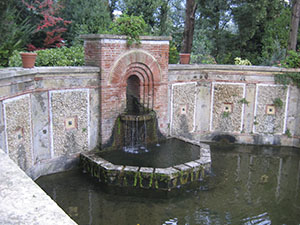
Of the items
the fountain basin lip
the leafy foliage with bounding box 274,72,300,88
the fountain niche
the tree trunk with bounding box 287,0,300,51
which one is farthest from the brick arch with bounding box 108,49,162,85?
Result: the tree trunk with bounding box 287,0,300,51

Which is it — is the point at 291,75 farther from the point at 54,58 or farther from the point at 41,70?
the point at 41,70

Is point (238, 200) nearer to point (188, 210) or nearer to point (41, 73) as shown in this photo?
point (188, 210)

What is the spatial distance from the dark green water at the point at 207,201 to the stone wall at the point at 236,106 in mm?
2092

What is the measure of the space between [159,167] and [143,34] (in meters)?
3.47

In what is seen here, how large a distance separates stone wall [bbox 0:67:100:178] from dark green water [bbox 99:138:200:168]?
0.81 meters

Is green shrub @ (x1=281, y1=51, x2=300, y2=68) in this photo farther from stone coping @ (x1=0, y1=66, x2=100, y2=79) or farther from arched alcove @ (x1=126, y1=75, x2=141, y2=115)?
stone coping @ (x1=0, y1=66, x2=100, y2=79)

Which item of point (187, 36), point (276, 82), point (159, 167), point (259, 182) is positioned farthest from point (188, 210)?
point (187, 36)

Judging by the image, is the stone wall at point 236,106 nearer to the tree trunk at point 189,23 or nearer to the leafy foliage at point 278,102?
the leafy foliage at point 278,102

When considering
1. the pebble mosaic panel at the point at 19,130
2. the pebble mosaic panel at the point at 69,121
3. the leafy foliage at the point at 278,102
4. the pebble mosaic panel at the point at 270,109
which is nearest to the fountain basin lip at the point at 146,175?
the pebble mosaic panel at the point at 69,121

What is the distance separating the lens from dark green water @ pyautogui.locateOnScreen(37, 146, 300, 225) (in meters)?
5.56

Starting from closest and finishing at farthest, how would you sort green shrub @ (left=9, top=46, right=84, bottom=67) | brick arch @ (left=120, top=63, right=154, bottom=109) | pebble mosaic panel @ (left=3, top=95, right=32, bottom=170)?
pebble mosaic panel @ (left=3, top=95, right=32, bottom=170) < brick arch @ (left=120, top=63, right=154, bottom=109) < green shrub @ (left=9, top=46, right=84, bottom=67)

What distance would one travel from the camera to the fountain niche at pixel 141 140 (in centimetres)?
655

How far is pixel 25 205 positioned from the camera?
6.23 feet

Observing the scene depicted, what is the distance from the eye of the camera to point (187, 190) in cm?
666
